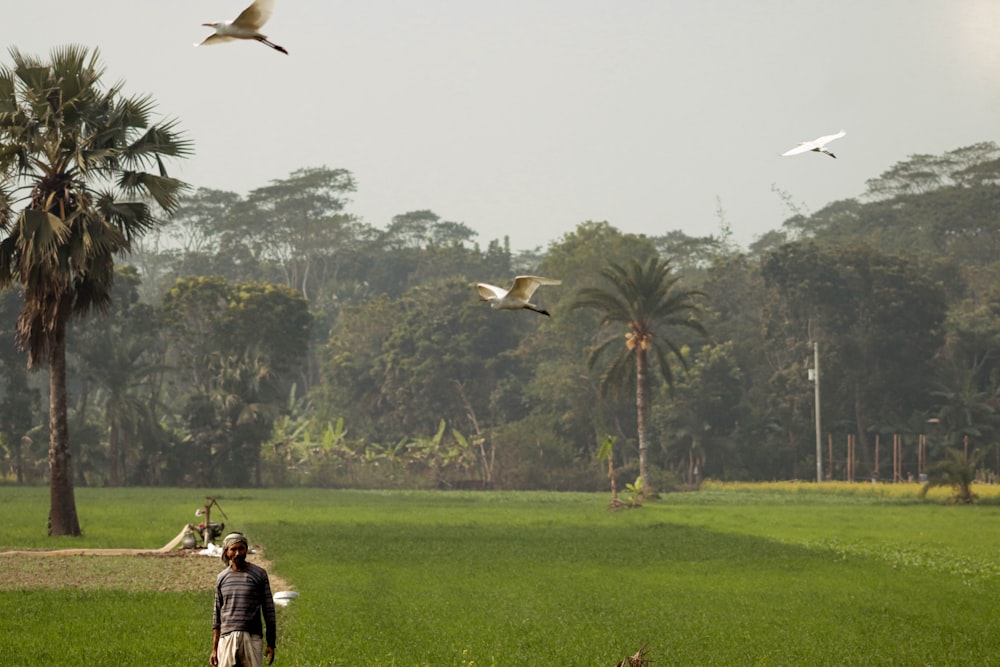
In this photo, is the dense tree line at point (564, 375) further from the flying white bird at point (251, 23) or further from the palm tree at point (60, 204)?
the flying white bird at point (251, 23)

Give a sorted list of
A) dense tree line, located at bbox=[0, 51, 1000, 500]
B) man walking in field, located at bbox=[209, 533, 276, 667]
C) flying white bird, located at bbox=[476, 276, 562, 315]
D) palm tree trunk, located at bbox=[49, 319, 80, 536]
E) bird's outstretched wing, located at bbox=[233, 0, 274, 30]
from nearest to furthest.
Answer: bird's outstretched wing, located at bbox=[233, 0, 274, 30] < flying white bird, located at bbox=[476, 276, 562, 315] < man walking in field, located at bbox=[209, 533, 276, 667] < palm tree trunk, located at bbox=[49, 319, 80, 536] < dense tree line, located at bbox=[0, 51, 1000, 500]

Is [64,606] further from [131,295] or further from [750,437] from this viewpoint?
[750,437]

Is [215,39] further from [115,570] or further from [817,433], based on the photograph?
[817,433]

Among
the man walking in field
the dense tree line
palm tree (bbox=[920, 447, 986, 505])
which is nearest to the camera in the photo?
the man walking in field

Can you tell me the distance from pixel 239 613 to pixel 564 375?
2531 inches

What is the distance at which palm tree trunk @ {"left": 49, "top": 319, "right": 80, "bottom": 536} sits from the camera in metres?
31.1

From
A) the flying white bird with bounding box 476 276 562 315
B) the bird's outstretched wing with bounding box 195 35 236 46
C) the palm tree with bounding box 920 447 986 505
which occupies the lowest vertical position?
the palm tree with bounding box 920 447 986 505

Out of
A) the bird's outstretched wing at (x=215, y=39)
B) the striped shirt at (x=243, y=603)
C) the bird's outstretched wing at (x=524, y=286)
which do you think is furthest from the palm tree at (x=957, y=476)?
the bird's outstretched wing at (x=215, y=39)

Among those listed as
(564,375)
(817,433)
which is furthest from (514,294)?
(564,375)

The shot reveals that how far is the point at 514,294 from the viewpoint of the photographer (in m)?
10.4

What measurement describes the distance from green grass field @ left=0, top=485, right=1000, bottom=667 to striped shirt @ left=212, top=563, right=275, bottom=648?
4.25 m

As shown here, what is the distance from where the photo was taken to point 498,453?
7275 centimetres

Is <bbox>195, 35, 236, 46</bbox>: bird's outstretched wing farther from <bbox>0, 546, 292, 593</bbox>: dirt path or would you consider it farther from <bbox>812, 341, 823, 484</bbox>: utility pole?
<bbox>812, 341, 823, 484</bbox>: utility pole

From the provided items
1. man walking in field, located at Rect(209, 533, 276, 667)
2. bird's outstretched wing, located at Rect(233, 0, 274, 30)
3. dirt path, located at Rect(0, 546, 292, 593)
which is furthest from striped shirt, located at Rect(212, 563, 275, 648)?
dirt path, located at Rect(0, 546, 292, 593)
